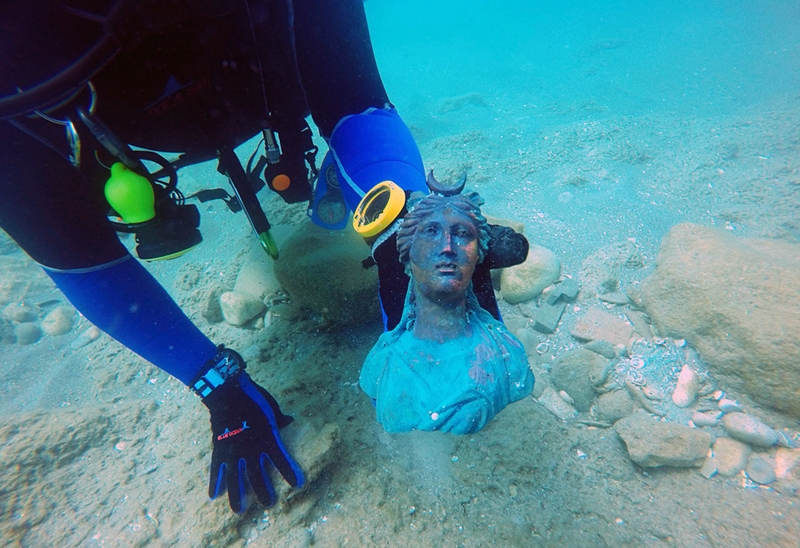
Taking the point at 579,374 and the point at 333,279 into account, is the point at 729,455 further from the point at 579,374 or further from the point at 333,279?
the point at 333,279

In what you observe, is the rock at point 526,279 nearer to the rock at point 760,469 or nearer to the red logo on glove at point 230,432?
the rock at point 760,469

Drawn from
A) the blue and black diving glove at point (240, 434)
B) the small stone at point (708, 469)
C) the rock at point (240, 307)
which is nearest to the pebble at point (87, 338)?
the rock at point (240, 307)

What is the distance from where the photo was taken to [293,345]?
296 cm

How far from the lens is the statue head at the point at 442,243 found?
5.59 ft

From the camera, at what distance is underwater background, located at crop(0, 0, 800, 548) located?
6.34ft

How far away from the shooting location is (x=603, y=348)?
2828 mm

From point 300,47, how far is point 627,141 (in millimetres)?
6887

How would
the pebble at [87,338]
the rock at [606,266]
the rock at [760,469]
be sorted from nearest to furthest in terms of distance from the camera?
the rock at [760,469], the rock at [606,266], the pebble at [87,338]

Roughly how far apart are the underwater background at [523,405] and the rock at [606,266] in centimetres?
3

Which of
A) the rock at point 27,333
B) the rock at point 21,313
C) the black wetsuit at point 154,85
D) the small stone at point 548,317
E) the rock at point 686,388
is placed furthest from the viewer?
the rock at point 21,313

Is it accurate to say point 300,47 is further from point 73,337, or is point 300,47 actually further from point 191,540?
point 73,337

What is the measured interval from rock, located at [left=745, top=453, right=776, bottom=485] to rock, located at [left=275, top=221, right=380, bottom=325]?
2.73m

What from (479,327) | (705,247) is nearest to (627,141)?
(705,247)

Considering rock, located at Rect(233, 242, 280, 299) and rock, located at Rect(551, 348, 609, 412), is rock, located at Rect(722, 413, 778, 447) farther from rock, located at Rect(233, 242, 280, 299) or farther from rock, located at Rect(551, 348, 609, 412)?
rock, located at Rect(233, 242, 280, 299)
